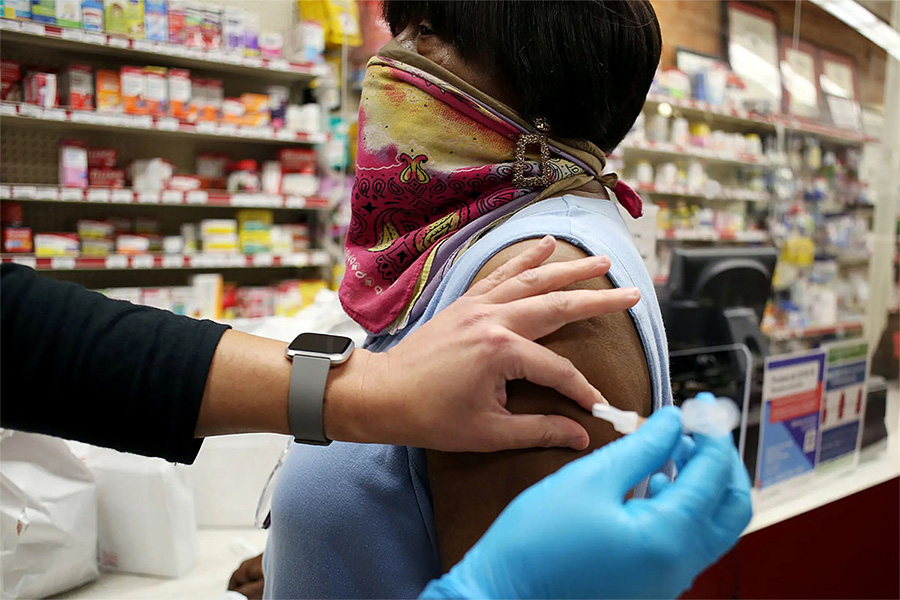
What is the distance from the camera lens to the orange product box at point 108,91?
10.6ft

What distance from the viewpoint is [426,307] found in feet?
2.91

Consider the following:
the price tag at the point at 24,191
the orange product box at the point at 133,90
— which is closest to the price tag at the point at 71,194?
the price tag at the point at 24,191

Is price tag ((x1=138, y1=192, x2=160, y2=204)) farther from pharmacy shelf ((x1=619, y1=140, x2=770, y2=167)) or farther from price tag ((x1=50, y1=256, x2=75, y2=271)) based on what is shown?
pharmacy shelf ((x1=619, y1=140, x2=770, y2=167))

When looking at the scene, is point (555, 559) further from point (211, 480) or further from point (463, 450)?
point (211, 480)

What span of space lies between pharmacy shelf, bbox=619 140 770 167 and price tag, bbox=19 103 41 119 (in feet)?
10.7

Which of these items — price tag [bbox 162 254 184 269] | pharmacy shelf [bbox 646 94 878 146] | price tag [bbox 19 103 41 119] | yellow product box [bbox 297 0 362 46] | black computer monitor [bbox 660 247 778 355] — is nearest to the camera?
black computer monitor [bbox 660 247 778 355]

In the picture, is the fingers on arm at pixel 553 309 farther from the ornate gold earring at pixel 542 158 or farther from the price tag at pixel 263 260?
the price tag at pixel 263 260

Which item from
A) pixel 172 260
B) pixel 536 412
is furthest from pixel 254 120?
pixel 536 412

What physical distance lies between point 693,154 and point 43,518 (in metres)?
4.48

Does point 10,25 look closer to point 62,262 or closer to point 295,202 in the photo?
point 62,262

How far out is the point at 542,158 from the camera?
907 millimetres

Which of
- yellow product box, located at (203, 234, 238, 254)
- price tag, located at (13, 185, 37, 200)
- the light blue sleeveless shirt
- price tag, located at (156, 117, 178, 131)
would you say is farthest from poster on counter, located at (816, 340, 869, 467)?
price tag, located at (13, 185, 37, 200)

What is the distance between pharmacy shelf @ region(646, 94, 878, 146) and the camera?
430 cm

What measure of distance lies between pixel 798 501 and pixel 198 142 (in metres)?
3.31
